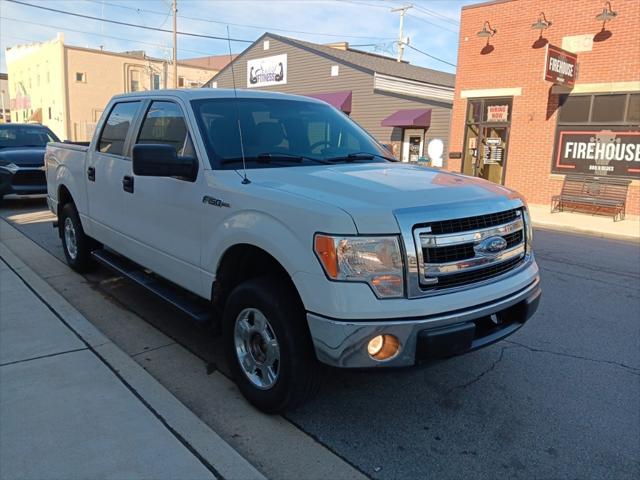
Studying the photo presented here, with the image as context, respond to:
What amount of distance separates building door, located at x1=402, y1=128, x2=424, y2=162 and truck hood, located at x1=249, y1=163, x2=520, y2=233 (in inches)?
689

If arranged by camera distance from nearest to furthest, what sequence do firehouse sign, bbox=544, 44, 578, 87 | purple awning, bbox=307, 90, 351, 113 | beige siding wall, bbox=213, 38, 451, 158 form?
1. firehouse sign, bbox=544, 44, 578, 87
2. beige siding wall, bbox=213, 38, 451, 158
3. purple awning, bbox=307, 90, 351, 113

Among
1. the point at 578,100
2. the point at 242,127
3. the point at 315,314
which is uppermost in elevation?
the point at 578,100

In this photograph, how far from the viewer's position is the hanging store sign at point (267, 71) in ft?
84.1

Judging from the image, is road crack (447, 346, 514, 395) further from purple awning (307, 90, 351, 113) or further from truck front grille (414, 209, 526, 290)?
purple awning (307, 90, 351, 113)

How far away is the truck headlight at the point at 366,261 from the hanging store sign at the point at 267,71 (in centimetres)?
2431

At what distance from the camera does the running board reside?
12.1 feet

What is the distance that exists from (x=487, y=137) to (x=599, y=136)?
11.3 feet

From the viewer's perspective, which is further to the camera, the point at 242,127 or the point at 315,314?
the point at 242,127

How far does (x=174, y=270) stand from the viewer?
392 centimetres

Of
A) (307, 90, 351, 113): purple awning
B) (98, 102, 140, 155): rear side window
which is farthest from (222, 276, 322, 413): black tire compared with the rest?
(307, 90, 351, 113): purple awning

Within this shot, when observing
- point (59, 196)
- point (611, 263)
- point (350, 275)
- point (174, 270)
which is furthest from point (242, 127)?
point (611, 263)

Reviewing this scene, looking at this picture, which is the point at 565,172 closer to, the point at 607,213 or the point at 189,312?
the point at 607,213

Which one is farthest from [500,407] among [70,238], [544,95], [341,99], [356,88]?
[356,88]

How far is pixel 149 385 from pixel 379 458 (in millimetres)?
1533
